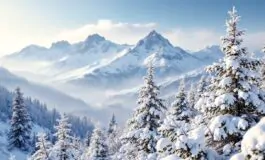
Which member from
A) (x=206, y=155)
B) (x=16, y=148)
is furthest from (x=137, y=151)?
(x=16, y=148)

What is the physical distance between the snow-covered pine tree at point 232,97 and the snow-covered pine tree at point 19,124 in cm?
6298

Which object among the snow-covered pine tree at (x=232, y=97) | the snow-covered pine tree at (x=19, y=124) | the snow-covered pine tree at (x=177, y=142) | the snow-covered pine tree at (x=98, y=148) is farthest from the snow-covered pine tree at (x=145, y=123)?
the snow-covered pine tree at (x=19, y=124)

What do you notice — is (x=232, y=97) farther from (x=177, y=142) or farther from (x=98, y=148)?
(x=98, y=148)

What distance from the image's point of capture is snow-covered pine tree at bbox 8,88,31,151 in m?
73.9

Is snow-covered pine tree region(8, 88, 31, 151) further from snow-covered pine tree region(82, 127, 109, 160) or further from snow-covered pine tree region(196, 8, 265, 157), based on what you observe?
snow-covered pine tree region(196, 8, 265, 157)

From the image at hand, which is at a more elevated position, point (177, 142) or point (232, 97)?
point (232, 97)

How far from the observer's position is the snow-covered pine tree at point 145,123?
26031mm

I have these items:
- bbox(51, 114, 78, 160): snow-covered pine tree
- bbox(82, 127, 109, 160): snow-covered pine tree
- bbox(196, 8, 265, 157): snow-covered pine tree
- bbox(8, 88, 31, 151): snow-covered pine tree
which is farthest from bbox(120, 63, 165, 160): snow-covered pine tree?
bbox(8, 88, 31, 151): snow-covered pine tree

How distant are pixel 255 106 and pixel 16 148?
67.8 metres

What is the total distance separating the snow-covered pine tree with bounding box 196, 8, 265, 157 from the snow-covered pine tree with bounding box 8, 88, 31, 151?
62977mm

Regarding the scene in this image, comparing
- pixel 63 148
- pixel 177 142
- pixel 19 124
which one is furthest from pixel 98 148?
pixel 19 124

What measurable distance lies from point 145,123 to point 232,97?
1326 cm

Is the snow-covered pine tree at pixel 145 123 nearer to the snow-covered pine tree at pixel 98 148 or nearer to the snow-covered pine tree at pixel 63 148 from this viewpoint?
the snow-covered pine tree at pixel 63 148

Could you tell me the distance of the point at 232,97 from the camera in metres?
13.9
